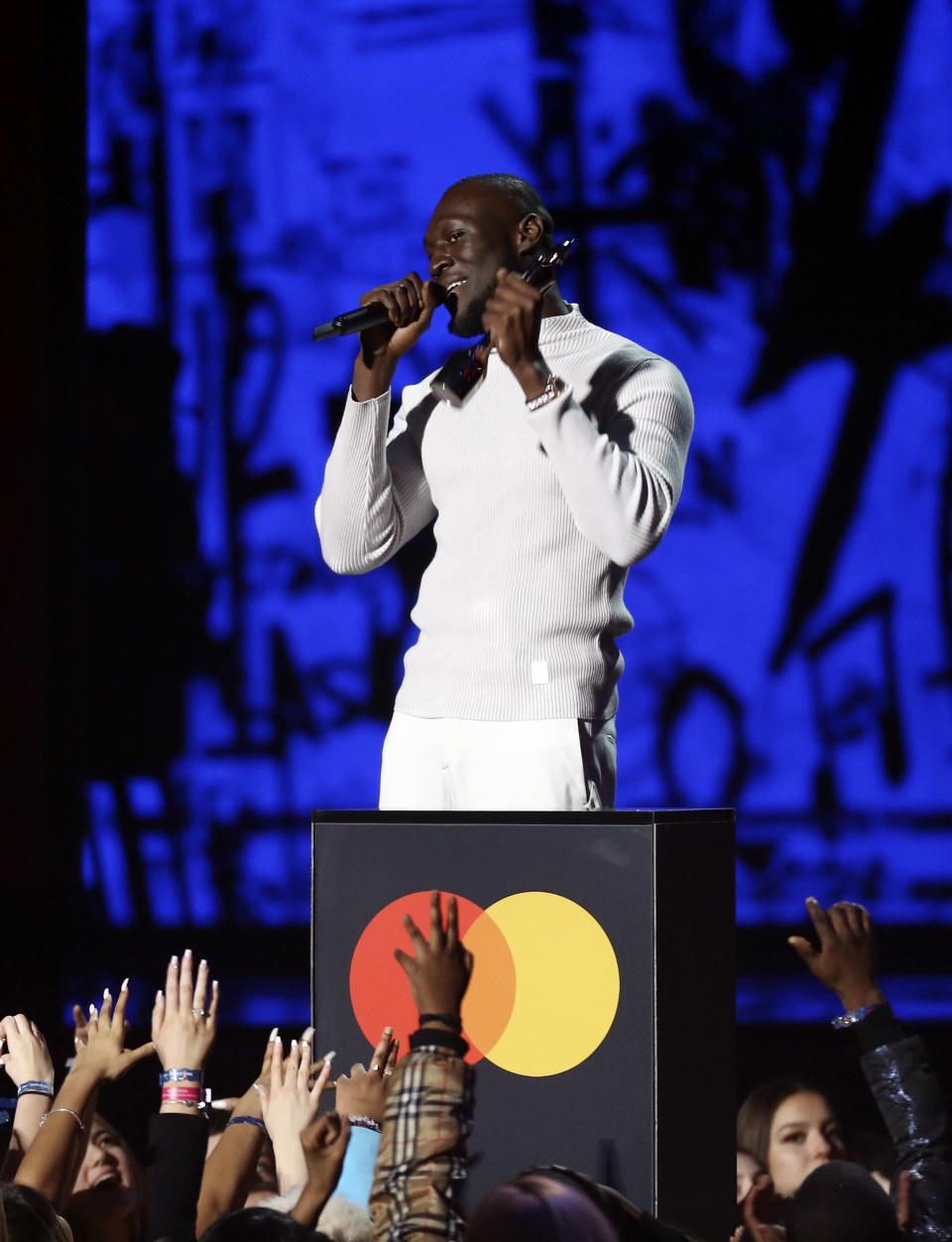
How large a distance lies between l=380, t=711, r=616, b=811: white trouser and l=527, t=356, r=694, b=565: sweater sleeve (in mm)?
246

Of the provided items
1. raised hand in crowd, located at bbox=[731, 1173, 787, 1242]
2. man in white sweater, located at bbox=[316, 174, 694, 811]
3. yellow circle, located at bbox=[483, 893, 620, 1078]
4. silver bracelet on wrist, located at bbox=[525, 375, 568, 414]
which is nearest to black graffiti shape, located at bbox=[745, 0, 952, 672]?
raised hand in crowd, located at bbox=[731, 1173, 787, 1242]

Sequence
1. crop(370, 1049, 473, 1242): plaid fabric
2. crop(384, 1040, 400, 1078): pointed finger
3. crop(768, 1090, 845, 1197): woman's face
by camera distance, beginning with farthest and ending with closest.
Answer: crop(768, 1090, 845, 1197): woman's face
crop(384, 1040, 400, 1078): pointed finger
crop(370, 1049, 473, 1242): plaid fabric

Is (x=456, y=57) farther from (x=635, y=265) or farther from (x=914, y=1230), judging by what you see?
(x=914, y=1230)

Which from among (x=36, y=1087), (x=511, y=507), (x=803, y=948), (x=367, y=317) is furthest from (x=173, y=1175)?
(x=367, y=317)

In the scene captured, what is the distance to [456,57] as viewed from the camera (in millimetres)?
4449

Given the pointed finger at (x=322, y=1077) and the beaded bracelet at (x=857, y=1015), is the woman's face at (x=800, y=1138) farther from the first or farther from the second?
the pointed finger at (x=322, y=1077)

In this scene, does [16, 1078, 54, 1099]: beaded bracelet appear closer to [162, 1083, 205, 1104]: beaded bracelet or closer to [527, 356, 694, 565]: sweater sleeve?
[162, 1083, 205, 1104]: beaded bracelet

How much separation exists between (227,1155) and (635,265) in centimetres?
299

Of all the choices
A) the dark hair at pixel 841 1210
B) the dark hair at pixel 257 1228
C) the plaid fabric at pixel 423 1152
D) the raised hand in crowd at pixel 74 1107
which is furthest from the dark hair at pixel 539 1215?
the raised hand in crowd at pixel 74 1107

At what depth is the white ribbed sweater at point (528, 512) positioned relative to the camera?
2.09m

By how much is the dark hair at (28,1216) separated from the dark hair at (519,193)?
1350 millimetres

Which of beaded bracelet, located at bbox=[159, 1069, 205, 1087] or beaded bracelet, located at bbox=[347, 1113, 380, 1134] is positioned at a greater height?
beaded bracelet, located at bbox=[159, 1069, 205, 1087]

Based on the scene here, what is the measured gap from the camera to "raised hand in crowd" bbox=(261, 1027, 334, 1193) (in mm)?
1887

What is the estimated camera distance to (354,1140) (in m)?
1.89
